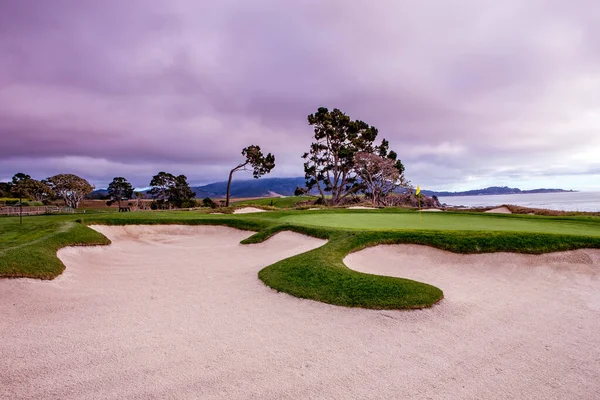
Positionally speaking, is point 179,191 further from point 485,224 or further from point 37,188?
point 485,224

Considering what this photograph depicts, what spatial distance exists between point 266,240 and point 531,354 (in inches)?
417

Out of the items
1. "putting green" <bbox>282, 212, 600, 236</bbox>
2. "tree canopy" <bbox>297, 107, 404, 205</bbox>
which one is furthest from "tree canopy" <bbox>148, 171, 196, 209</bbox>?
"putting green" <bbox>282, 212, 600, 236</bbox>

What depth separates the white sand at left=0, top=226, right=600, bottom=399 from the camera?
4070 mm

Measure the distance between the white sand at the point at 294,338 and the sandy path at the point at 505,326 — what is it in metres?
0.03

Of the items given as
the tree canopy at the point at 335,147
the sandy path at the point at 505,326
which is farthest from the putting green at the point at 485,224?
the tree canopy at the point at 335,147

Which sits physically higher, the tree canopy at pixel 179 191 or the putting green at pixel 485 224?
the tree canopy at pixel 179 191

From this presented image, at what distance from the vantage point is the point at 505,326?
5801mm

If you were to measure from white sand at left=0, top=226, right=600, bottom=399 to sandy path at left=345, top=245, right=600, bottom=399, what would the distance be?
0.03m

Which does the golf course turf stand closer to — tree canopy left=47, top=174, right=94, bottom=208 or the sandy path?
the sandy path

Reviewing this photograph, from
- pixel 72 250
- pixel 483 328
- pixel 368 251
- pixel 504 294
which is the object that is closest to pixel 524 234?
pixel 504 294

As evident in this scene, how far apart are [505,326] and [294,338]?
3.92 meters

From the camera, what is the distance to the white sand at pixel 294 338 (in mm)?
4070

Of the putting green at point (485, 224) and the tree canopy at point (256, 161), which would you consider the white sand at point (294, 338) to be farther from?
the tree canopy at point (256, 161)

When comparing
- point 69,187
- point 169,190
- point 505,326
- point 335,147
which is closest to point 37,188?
point 69,187
